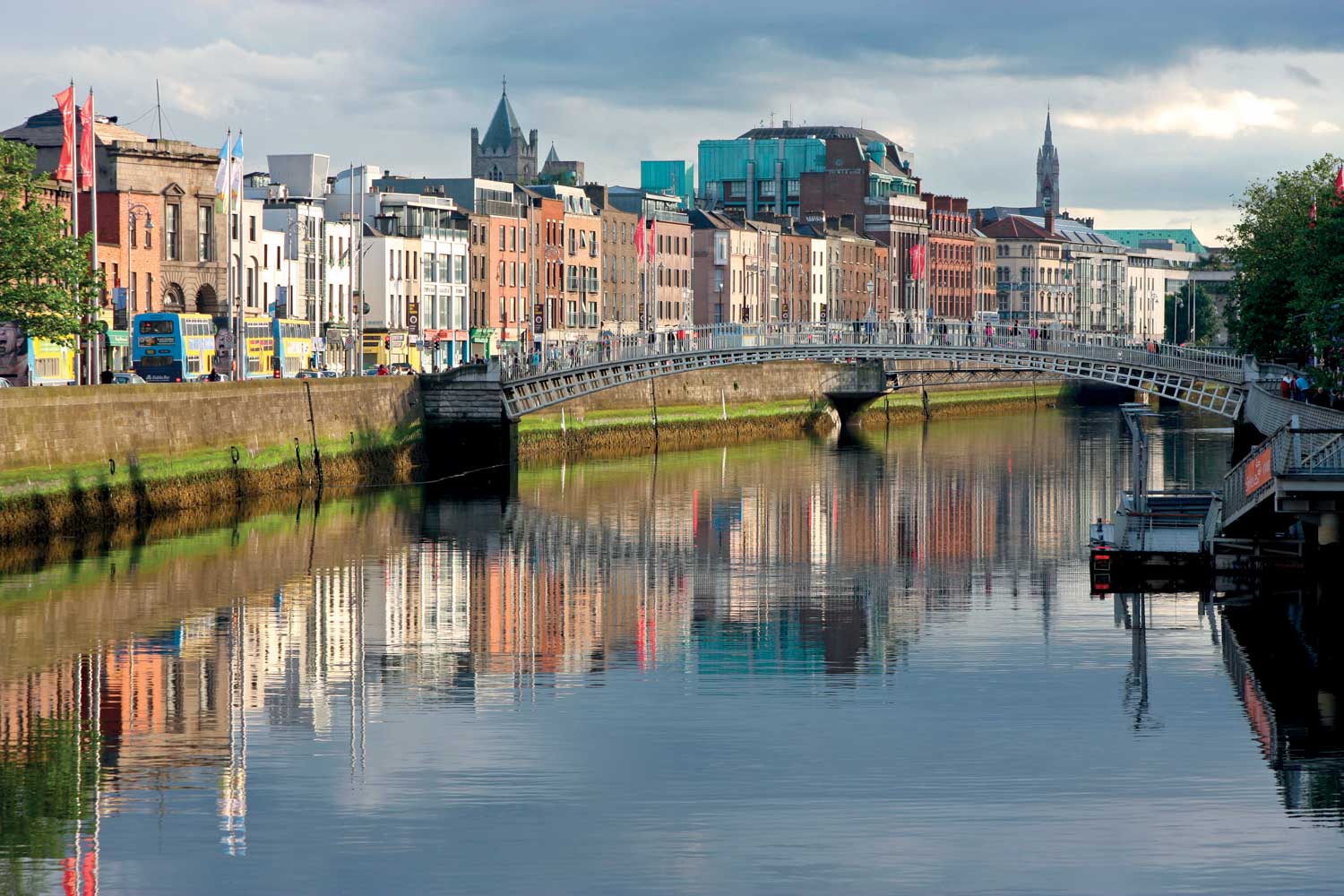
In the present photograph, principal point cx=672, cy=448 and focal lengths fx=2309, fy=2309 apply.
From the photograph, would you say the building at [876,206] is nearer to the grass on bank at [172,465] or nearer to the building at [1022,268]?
the building at [1022,268]

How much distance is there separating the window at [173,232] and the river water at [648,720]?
3200 centimetres

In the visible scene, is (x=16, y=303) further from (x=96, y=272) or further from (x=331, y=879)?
(x=331, y=879)

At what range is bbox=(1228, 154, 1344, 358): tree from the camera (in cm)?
4641

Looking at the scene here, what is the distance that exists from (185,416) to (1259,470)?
24233 mm

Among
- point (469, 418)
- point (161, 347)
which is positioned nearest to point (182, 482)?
point (161, 347)

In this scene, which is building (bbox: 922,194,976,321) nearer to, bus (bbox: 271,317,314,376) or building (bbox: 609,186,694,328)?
building (bbox: 609,186,694,328)

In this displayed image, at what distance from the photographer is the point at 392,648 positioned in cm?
3075

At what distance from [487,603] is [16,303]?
13296 millimetres

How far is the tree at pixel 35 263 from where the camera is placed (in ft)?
142

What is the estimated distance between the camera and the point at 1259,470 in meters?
32.8

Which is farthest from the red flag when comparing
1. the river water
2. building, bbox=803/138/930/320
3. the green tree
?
the green tree

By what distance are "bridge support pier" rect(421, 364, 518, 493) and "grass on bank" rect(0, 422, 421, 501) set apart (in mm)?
2064

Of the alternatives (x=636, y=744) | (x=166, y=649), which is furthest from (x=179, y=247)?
(x=636, y=744)

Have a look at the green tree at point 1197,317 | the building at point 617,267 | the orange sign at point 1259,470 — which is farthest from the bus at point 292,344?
the green tree at point 1197,317
